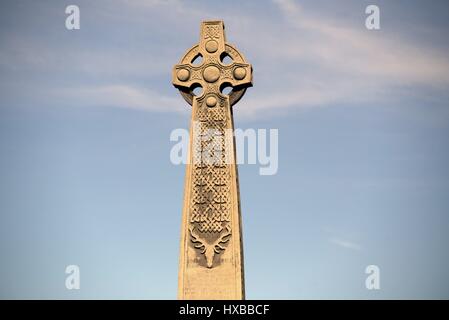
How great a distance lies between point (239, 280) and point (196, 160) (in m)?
2.35

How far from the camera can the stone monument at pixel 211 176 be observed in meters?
15.0

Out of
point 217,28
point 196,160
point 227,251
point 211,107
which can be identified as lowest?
point 227,251

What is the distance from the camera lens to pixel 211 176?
15.5 m

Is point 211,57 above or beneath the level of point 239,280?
above

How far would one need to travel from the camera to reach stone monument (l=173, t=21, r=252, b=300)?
1498cm
